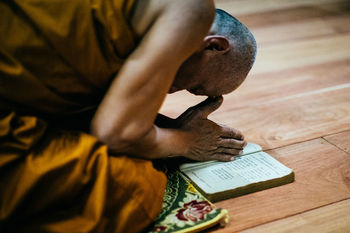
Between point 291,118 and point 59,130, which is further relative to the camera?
point 291,118

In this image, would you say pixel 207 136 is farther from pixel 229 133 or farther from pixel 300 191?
pixel 300 191

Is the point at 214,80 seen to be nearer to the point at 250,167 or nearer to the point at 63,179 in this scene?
the point at 250,167

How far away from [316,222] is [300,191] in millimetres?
182

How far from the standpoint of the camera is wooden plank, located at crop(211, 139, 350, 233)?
147 cm

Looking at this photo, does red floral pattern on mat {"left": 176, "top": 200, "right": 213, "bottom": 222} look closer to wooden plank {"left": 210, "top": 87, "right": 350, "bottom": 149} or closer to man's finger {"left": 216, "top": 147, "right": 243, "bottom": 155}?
man's finger {"left": 216, "top": 147, "right": 243, "bottom": 155}

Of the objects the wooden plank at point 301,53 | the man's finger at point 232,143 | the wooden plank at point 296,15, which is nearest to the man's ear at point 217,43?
the man's finger at point 232,143

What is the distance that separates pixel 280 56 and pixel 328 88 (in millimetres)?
583

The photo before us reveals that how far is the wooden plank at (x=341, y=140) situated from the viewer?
6.25ft

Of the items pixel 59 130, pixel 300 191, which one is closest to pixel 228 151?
pixel 300 191

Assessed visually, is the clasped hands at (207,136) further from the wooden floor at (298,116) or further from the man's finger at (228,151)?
the wooden floor at (298,116)

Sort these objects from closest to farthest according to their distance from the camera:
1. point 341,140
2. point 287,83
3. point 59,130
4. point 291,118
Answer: point 59,130, point 341,140, point 291,118, point 287,83

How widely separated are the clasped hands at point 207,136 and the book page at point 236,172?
1.6 inches

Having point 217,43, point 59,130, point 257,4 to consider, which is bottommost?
point 257,4

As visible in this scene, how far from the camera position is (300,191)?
1.61 metres
